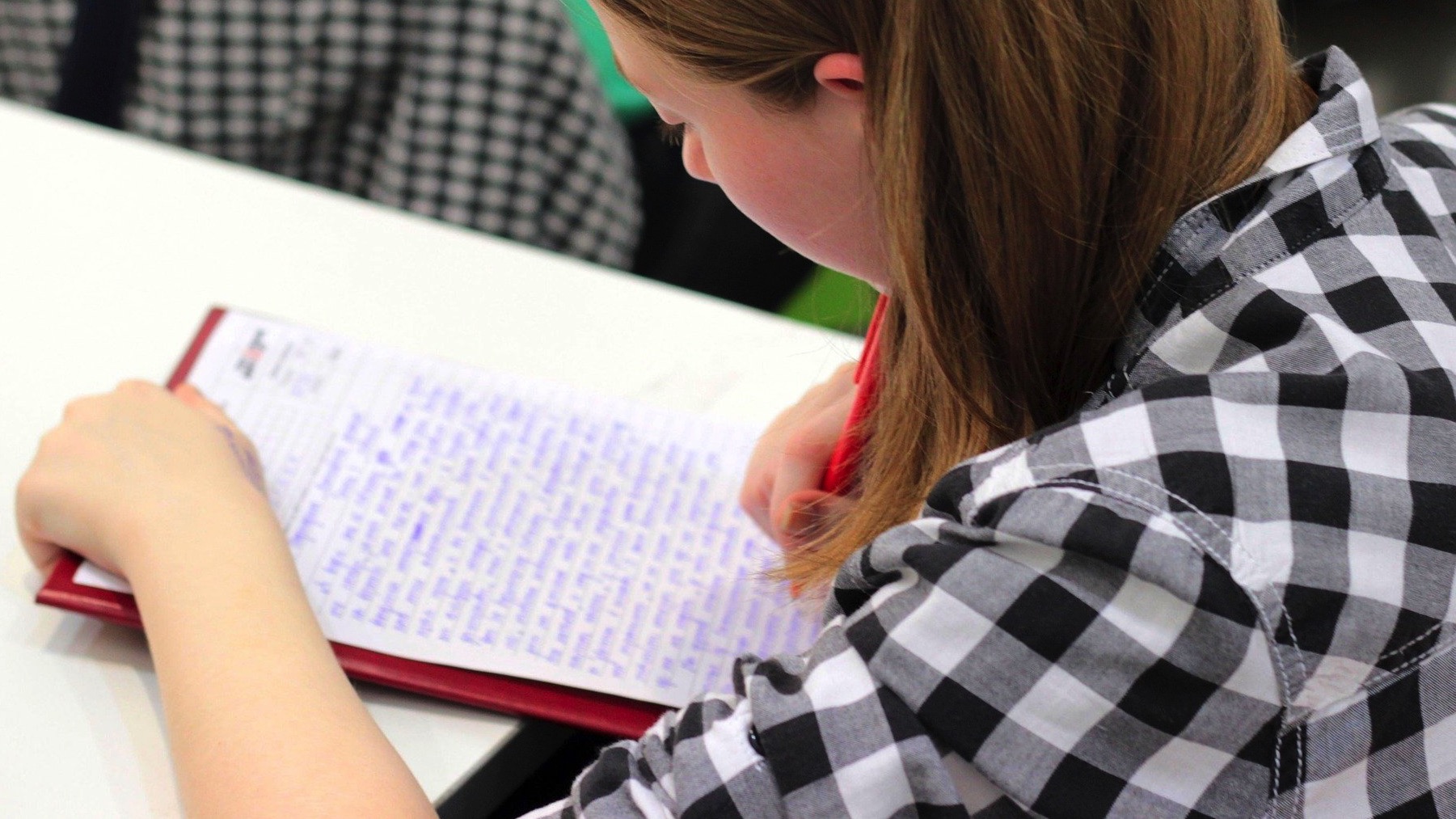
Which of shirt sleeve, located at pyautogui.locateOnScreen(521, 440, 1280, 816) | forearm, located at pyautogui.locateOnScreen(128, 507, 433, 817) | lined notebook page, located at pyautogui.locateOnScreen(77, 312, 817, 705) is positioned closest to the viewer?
shirt sleeve, located at pyautogui.locateOnScreen(521, 440, 1280, 816)

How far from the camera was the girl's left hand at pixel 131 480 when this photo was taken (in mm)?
607

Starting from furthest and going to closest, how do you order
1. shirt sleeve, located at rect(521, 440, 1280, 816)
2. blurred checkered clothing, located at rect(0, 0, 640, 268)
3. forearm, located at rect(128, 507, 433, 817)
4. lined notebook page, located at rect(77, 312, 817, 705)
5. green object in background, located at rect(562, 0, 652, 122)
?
green object in background, located at rect(562, 0, 652, 122) → blurred checkered clothing, located at rect(0, 0, 640, 268) → lined notebook page, located at rect(77, 312, 817, 705) → forearm, located at rect(128, 507, 433, 817) → shirt sleeve, located at rect(521, 440, 1280, 816)

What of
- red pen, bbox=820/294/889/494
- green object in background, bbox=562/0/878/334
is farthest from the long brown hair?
green object in background, bbox=562/0/878/334

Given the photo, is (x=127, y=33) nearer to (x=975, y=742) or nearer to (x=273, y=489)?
(x=273, y=489)

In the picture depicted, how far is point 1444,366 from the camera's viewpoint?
420 mm

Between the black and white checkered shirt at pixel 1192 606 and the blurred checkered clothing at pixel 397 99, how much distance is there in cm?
83

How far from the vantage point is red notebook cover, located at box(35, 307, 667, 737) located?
59cm

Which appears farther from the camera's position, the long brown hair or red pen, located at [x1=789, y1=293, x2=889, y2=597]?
red pen, located at [x1=789, y1=293, x2=889, y2=597]

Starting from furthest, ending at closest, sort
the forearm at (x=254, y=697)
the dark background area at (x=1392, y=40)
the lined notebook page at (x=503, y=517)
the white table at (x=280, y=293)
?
the dark background area at (x=1392, y=40) < the white table at (x=280, y=293) < the lined notebook page at (x=503, y=517) < the forearm at (x=254, y=697)

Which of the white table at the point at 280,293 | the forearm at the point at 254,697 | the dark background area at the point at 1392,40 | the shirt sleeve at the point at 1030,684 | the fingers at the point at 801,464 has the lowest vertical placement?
the forearm at the point at 254,697

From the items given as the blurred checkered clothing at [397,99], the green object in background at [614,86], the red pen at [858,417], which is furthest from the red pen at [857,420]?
the green object in background at [614,86]

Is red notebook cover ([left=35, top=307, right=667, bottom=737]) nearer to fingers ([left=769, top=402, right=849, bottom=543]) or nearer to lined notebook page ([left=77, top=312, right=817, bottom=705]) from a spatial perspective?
lined notebook page ([left=77, top=312, right=817, bottom=705])

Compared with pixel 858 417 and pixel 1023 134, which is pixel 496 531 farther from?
pixel 1023 134

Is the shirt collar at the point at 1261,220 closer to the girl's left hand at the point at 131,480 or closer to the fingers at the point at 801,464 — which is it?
the fingers at the point at 801,464
